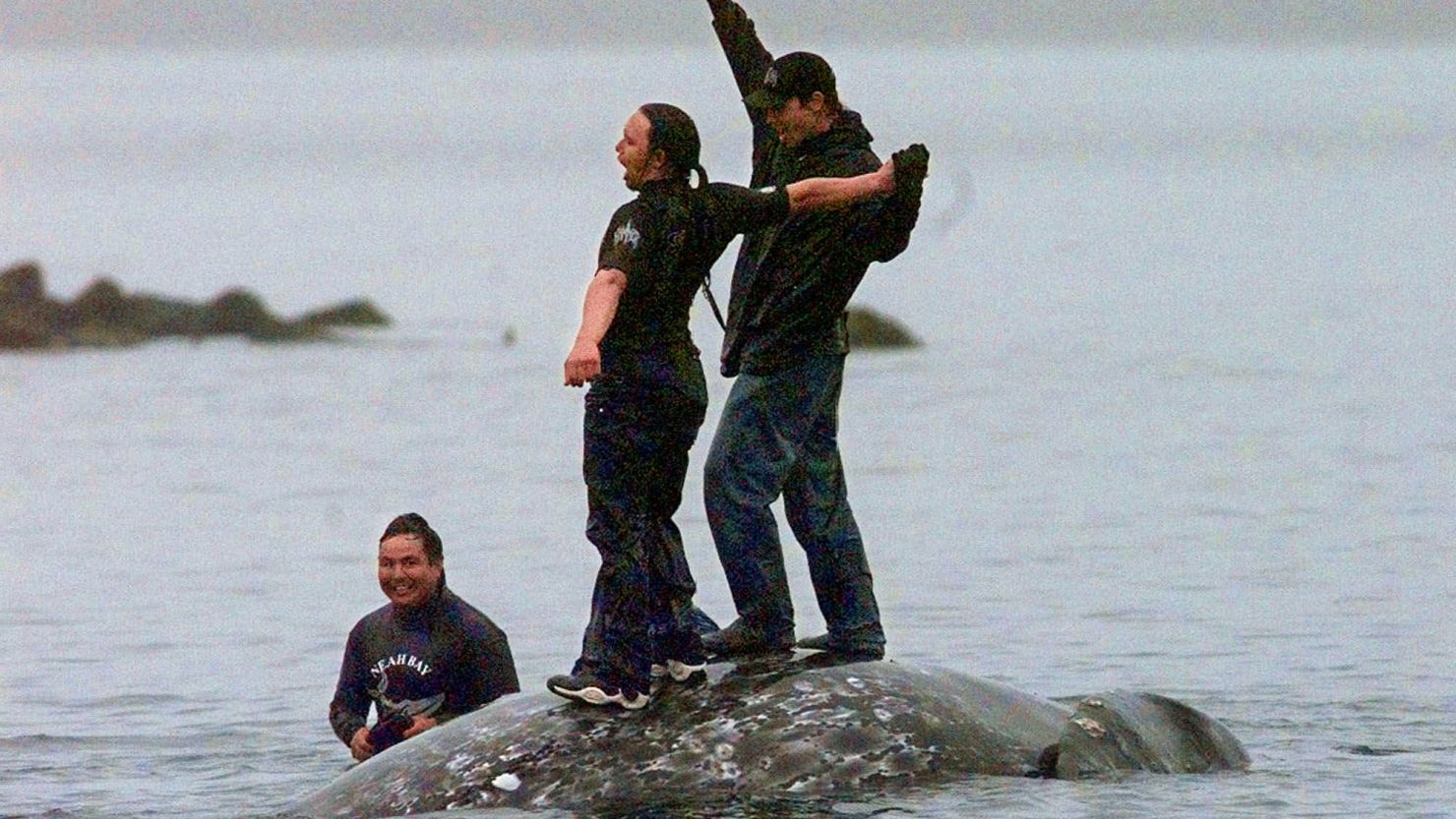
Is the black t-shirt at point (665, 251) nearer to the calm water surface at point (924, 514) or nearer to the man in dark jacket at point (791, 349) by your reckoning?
the man in dark jacket at point (791, 349)

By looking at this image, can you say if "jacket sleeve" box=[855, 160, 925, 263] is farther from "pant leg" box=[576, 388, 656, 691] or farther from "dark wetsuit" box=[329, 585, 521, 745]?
"dark wetsuit" box=[329, 585, 521, 745]

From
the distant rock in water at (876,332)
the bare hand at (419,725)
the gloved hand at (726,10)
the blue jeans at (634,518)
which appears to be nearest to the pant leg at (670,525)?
the blue jeans at (634,518)

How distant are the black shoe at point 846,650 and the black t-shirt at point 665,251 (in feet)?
5.55

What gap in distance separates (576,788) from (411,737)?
123 cm

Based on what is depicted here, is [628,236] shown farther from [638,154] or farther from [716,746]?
[716,746]

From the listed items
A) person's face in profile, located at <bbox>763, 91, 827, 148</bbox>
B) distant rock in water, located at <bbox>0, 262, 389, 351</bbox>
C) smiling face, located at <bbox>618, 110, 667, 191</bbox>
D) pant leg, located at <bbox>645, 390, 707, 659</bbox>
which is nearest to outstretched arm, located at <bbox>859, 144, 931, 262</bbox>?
person's face in profile, located at <bbox>763, 91, 827, 148</bbox>

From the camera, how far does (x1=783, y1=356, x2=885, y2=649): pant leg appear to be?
46.1 ft

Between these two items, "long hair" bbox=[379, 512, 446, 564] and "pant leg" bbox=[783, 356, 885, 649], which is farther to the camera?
"long hair" bbox=[379, 512, 446, 564]

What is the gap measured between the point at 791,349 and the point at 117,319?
33.2 meters

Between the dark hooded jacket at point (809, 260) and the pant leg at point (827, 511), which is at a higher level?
the dark hooded jacket at point (809, 260)

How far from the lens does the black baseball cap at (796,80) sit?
1362 centimetres

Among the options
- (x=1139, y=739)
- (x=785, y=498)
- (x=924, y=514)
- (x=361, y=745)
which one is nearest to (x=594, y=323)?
(x=785, y=498)

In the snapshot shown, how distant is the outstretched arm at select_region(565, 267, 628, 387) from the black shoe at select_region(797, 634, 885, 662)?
6.67 feet

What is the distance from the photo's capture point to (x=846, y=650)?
14273 mm
